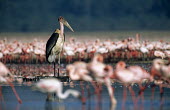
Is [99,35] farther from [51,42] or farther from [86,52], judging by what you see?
[51,42]

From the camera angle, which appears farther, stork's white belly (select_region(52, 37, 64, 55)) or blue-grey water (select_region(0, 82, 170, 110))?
stork's white belly (select_region(52, 37, 64, 55))

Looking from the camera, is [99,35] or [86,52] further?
[99,35]

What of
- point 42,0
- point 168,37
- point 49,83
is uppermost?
point 42,0

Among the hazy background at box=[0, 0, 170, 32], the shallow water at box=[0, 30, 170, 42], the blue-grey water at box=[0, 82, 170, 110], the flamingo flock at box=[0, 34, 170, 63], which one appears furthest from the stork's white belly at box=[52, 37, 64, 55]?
the hazy background at box=[0, 0, 170, 32]

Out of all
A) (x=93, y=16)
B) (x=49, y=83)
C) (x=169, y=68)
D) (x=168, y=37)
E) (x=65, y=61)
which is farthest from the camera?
(x=93, y=16)

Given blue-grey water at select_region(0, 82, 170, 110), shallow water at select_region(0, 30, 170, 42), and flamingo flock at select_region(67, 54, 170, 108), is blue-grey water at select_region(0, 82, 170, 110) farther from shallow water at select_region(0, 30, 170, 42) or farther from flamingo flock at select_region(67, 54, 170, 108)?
shallow water at select_region(0, 30, 170, 42)

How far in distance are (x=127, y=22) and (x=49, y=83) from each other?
26.3m

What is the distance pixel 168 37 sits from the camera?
100ft

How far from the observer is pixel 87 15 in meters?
36.3

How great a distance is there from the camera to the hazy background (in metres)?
34.8

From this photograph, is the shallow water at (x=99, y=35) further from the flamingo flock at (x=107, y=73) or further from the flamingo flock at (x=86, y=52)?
the flamingo flock at (x=107, y=73)

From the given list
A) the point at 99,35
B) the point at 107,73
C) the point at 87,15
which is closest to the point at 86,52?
the point at 99,35

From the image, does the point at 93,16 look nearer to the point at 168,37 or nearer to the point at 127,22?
the point at 127,22

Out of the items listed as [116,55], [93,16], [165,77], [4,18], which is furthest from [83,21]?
[165,77]
